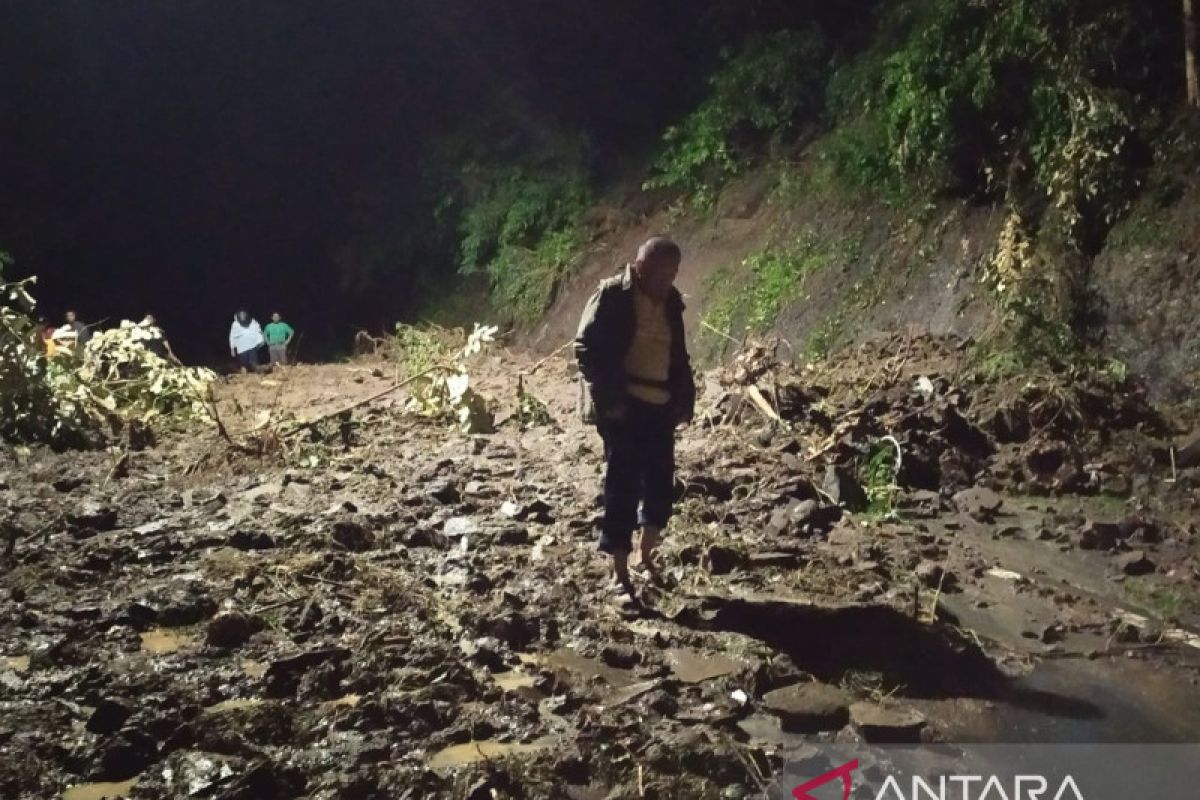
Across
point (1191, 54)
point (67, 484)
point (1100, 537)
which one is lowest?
point (1100, 537)

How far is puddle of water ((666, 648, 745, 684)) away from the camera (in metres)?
4.18

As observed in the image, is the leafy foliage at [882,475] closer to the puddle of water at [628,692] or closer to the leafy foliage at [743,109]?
the puddle of water at [628,692]

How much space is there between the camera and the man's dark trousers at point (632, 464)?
483cm

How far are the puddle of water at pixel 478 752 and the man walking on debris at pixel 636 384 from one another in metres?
1.38

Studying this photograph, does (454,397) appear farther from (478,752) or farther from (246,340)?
(246,340)

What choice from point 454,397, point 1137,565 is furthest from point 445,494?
point 1137,565

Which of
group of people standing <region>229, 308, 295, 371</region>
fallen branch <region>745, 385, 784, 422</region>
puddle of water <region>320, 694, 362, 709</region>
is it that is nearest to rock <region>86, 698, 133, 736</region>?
puddle of water <region>320, 694, 362, 709</region>

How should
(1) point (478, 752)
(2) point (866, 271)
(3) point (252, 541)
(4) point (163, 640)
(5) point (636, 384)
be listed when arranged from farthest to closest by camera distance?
(2) point (866, 271)
(3) point (252, 541)
(5) point (636, 384)
(4) point (163, 640)
(1) point (478, 752)

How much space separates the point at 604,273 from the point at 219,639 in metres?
10.8

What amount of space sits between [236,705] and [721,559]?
2.50 m

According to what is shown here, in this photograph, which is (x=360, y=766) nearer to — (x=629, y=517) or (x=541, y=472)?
(x=629, y=517)

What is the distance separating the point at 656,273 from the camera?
15.3 feet

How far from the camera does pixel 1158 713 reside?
3.97 metres

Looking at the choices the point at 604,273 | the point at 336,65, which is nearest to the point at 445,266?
the point at 604,273
